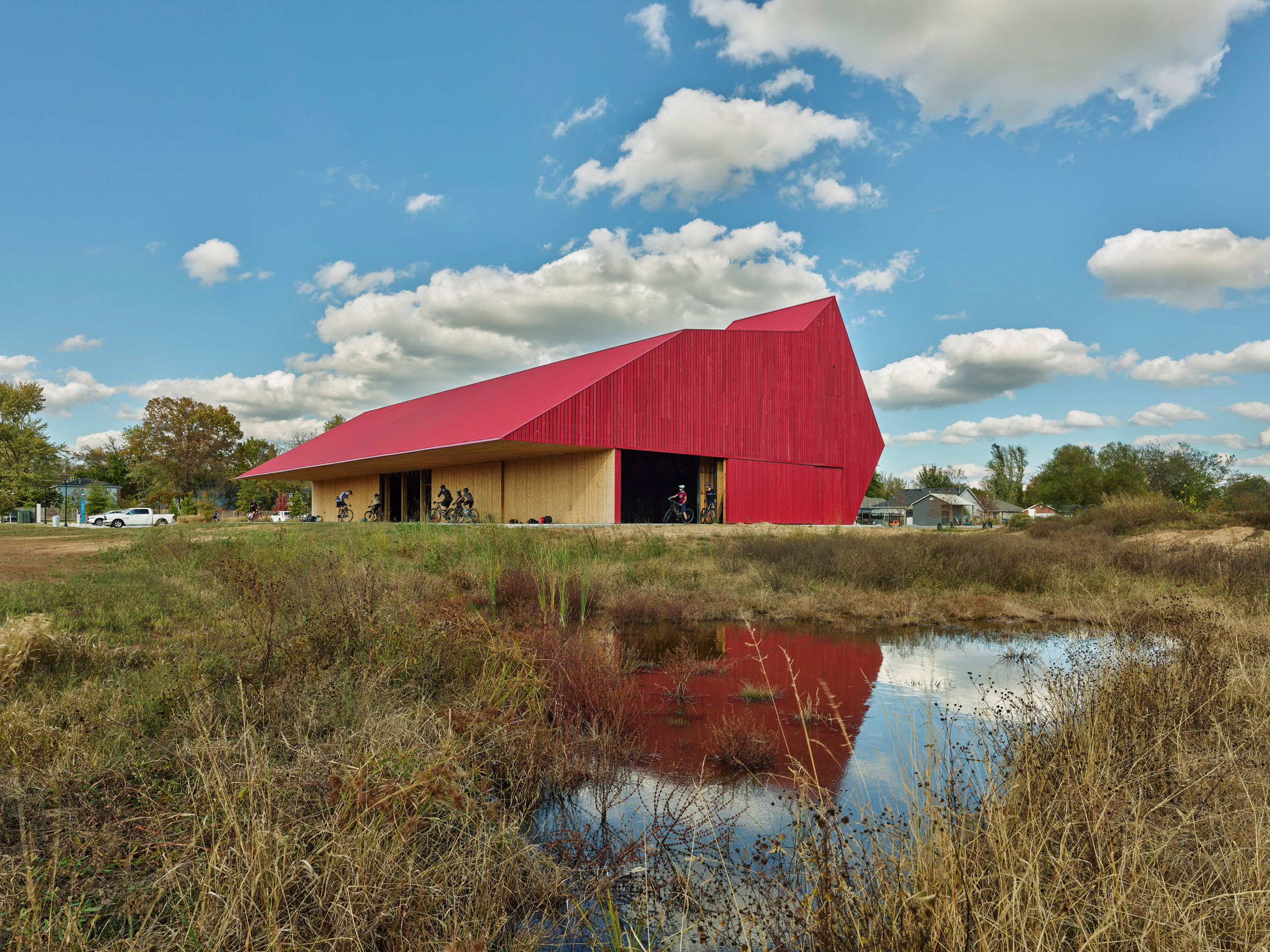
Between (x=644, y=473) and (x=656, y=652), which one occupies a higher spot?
(x=644, y=473)

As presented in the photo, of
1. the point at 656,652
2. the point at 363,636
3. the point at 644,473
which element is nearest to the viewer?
the point at 363,636

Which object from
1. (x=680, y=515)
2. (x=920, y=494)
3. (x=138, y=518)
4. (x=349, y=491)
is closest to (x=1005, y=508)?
(x=920, y=494)

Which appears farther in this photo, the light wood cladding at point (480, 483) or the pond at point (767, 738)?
the light wood cladding at point (480, 483)

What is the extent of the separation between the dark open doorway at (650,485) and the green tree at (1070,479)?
122ft

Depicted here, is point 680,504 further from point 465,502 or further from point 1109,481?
point 1109,481

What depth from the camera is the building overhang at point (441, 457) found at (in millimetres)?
24031

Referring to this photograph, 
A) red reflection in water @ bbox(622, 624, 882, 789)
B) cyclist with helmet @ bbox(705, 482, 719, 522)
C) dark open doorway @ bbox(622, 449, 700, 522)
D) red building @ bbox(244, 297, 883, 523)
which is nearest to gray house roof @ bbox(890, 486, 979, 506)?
red building @ bbox(244, 297, 883, 523)

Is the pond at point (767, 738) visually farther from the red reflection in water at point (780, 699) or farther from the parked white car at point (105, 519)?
the parked white car at point (105, 519)

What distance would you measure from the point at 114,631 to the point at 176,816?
5.74m

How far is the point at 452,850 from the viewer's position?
3586 mm

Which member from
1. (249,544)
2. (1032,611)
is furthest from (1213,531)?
(249,544)

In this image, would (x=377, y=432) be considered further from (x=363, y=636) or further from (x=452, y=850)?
(x=452, y=850)

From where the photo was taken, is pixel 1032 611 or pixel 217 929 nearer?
pixel 217 929

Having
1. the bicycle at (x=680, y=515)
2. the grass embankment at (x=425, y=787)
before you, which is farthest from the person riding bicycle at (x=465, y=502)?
the grass embankment at (x=425, y=787)
